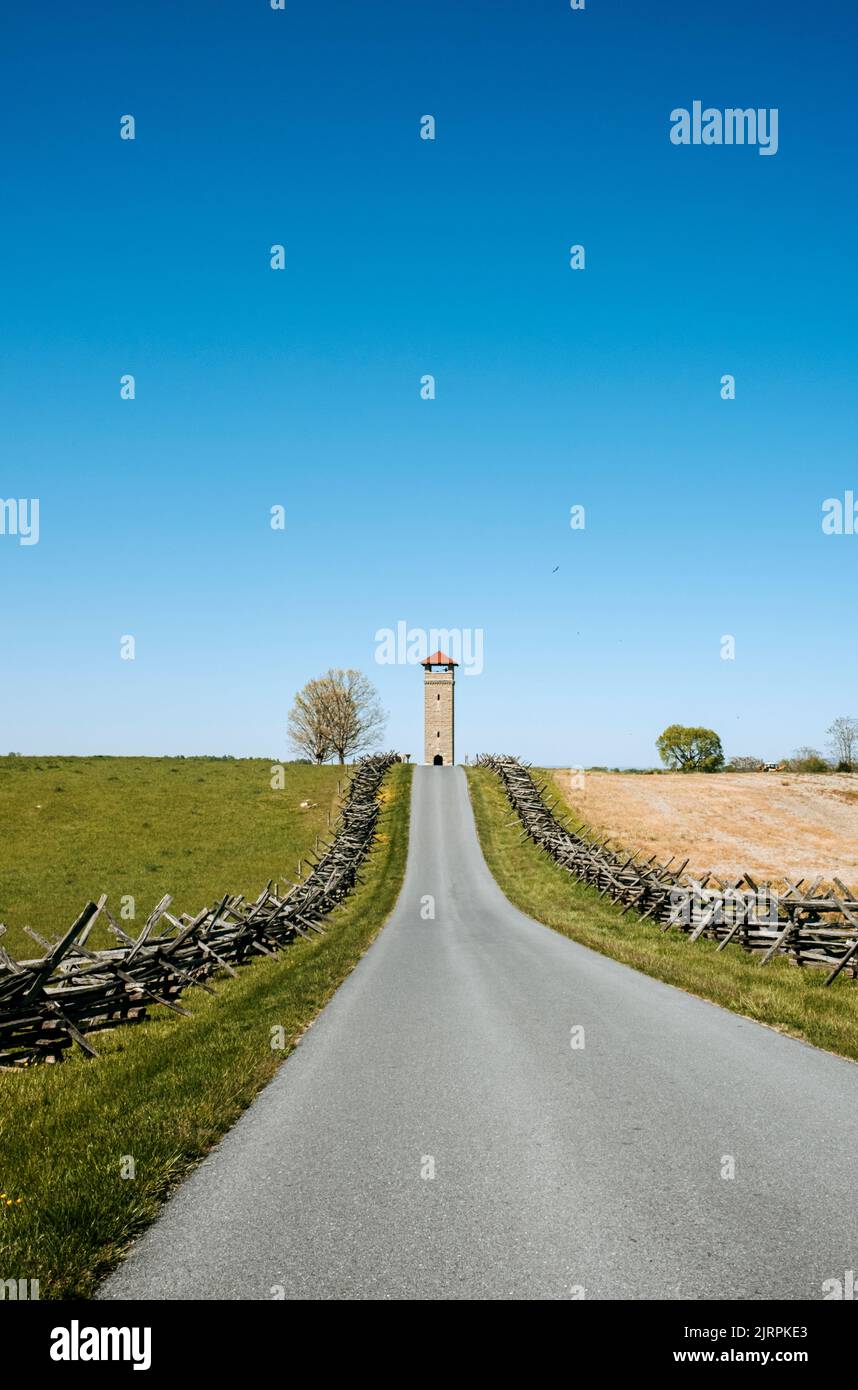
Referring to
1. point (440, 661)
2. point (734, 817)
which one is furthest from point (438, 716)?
point (734, 817)

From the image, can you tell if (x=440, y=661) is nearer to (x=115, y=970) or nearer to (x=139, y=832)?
(x=139, y=832)

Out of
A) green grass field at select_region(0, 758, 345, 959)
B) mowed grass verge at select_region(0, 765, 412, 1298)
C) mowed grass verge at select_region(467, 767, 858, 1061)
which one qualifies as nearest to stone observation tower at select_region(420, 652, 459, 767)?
green grass field at select_region(0, 758, 345, 959)

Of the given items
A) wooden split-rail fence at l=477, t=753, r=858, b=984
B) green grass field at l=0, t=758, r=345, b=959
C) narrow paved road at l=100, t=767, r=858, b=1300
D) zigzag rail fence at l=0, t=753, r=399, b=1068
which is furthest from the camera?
green grass field at l=0, t=758, r=345, b=959

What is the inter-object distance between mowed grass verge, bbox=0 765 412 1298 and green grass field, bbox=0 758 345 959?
40.3 ft

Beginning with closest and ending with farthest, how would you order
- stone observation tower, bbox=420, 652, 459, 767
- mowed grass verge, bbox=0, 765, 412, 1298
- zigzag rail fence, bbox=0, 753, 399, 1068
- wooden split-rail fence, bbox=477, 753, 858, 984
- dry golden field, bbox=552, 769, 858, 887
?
mowed grass verge, bbox=0, 765, 412, 1298
zigzag rail fence, bbox=0, 753, 399, 1068
wooden split-rail fence, bbox=477, 753, 858, 984
dry golden field, bbox=552, 769, 858, 887
stone observation tower, bbox=420, 652, 459, 767

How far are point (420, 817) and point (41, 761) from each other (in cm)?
2863

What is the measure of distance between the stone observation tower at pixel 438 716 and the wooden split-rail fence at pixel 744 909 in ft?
135

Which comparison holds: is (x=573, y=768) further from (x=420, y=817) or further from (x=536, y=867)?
(x=536, y=867)

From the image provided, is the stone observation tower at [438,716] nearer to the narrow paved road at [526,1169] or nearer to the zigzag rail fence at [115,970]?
the zigzag rail fence at [115,970]

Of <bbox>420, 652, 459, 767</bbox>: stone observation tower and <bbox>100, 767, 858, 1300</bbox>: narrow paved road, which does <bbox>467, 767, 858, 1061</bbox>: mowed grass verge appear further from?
<bbox>420, 652, 459, 767</bbox>: stone observation tower

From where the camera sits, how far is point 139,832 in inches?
1518

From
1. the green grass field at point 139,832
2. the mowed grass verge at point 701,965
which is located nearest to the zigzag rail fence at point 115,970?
the green grass field at point 139,832

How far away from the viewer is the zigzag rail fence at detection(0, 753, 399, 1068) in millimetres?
9906
